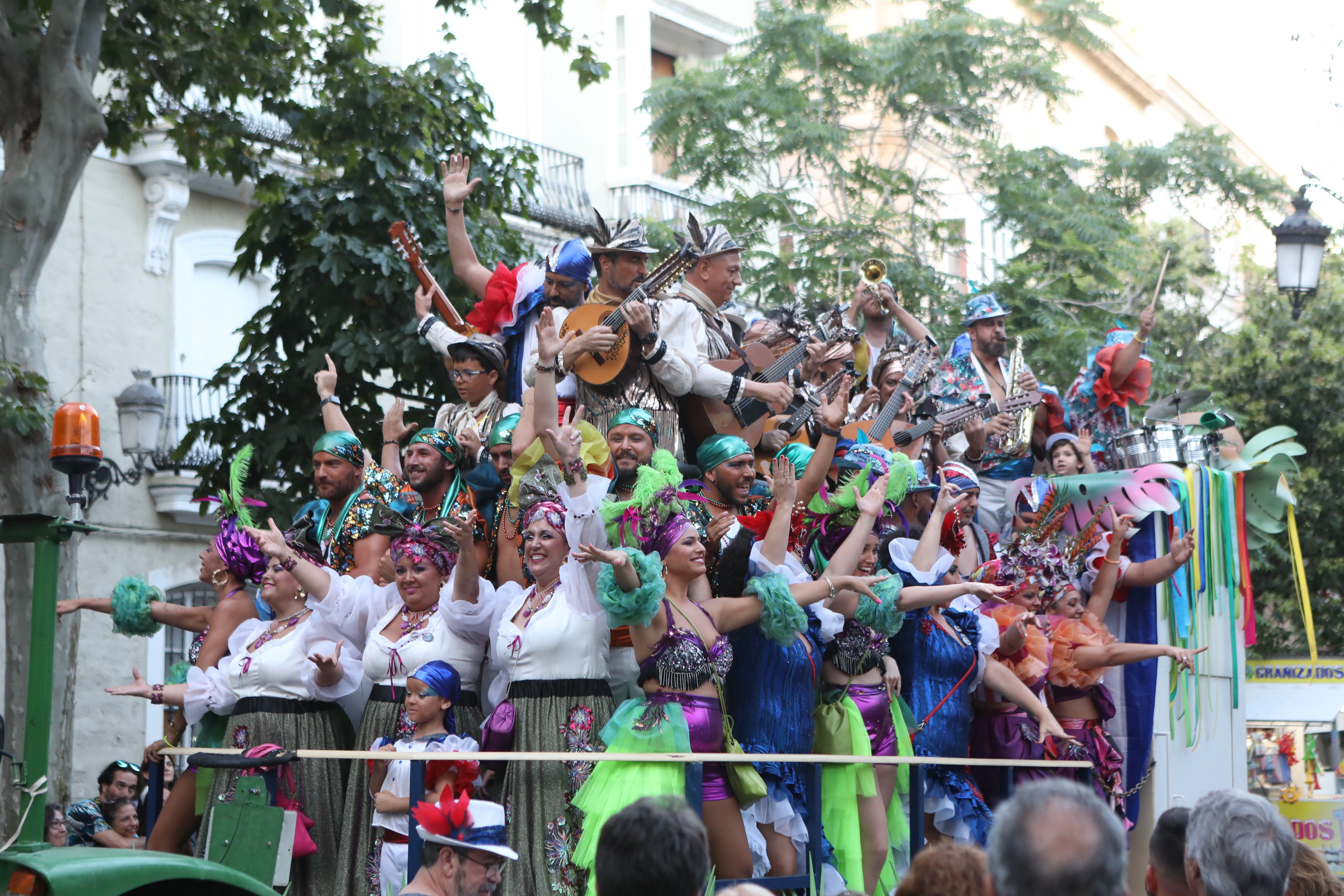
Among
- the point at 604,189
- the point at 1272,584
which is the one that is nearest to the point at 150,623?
the point at 1272,584

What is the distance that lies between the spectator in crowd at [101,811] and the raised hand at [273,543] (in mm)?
3088

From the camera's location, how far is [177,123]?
10.3 m

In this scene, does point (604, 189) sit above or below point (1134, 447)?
above

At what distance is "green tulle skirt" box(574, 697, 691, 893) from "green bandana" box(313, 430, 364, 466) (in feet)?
7.25

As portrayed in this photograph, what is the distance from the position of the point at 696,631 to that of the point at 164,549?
1156 centimetres

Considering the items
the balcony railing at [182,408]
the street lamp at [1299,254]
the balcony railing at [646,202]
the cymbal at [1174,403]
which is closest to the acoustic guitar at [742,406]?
the cymbal at [1174,403]

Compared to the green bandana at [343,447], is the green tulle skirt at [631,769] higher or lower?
lower

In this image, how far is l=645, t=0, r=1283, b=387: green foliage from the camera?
15906mm

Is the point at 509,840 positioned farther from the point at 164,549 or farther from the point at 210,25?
the point at 164,549

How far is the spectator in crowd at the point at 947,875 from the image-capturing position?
315 cm

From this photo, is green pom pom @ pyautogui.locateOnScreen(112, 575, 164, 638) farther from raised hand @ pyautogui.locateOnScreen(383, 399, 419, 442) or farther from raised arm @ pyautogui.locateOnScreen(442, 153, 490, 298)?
raised arm @ pyautogui.locateOnScreen(442, 153, 490, 298)

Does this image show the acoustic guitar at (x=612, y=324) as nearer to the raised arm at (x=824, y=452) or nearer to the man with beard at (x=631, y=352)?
the man with beard at (x=631, y=352)

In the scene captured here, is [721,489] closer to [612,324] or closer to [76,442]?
[612,324]

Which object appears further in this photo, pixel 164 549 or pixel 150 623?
pixel 164 549
